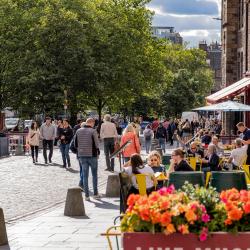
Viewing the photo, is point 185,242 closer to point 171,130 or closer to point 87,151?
point 87,151

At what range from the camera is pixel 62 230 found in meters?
13.3

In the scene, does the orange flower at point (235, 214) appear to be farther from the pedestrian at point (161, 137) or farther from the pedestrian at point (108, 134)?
the pedestrian at point (161, 137)

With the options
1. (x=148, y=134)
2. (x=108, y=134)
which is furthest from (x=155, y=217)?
(x=148, y=134)

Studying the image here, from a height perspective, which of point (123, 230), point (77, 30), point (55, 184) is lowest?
point (55, 184)

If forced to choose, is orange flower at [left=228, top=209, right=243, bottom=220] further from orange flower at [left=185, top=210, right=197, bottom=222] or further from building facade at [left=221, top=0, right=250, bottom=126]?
building facade at [left=221, top=0, right=250, bottom=126]

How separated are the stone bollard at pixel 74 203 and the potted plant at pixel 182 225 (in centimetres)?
833

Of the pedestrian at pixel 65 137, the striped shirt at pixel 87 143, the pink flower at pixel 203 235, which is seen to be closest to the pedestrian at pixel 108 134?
the pedestrian at pixel 65 137

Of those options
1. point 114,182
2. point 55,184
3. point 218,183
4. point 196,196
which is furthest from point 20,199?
point 196,196

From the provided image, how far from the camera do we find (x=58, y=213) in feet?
51.5

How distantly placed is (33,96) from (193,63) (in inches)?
3086

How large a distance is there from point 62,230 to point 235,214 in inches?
277

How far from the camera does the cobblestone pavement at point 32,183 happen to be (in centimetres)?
1753

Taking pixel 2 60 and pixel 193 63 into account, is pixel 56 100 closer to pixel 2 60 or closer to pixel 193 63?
pixel 2 60

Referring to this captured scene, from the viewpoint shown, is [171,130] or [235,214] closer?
[235,214]
